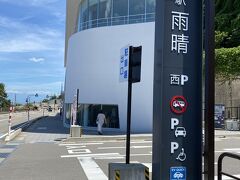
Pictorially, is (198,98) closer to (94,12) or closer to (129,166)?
(129,166)

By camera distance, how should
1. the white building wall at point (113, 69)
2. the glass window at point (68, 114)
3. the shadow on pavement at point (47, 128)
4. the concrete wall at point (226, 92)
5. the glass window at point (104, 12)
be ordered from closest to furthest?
1. the white building wall at point (113, 69)
2. the shadow on pavement at point (47, 128)
3. the glass window at point (104, 12)
4. the glass window at point (68, 114)
5. the concrete wall at point (226, 92)

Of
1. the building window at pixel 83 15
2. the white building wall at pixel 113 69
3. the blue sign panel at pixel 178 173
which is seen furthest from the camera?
the building window at pixel 83 15

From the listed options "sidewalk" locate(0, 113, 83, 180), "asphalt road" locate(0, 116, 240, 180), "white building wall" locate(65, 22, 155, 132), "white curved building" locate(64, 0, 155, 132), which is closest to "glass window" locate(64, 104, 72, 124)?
"white building wall" locate(65, 22, 155, 132)

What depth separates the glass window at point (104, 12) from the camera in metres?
32.8

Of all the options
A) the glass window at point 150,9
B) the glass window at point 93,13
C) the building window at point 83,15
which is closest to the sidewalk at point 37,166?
the glass window at point 150,9

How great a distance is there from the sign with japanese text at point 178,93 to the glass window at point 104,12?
25639 mm

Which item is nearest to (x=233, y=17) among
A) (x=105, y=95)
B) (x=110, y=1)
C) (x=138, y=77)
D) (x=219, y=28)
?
(x=219, y=28)

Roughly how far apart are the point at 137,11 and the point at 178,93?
2474 centimetres

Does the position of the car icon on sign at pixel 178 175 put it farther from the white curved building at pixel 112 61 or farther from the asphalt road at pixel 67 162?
the white curved building at pixel 112 61

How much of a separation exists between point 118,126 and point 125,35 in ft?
21.1

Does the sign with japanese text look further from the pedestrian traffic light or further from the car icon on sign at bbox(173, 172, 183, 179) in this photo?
the pedestrian traffic light

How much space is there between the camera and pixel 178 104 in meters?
7.29

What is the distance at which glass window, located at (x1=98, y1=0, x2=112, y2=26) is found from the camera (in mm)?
32766

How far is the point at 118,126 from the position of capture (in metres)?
30.4
